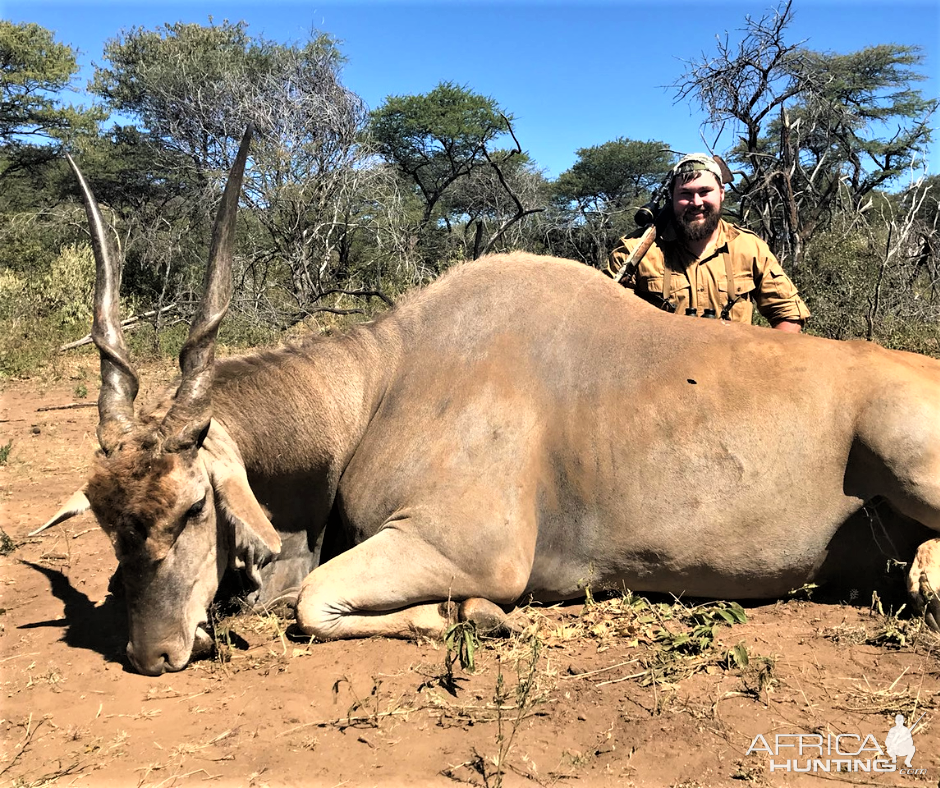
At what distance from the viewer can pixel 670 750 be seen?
262cm

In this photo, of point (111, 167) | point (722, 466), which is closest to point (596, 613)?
point (722, 466)

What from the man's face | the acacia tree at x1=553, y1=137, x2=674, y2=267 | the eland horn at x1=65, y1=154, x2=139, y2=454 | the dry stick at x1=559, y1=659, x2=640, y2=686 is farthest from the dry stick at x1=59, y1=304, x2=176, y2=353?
the acacia tree at x1=553, y1=137, x2=674, y2=267

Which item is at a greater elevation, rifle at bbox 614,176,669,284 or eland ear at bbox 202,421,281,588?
rifle at bbox 614,176,669,284

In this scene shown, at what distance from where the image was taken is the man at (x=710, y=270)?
5.32m

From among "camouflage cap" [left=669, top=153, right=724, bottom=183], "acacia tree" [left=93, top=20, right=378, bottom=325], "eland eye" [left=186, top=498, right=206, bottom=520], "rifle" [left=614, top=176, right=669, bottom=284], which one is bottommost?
"eland eye" [left=186, top=498, right=206, bottom=520]

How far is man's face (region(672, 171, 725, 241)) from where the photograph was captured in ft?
17.1

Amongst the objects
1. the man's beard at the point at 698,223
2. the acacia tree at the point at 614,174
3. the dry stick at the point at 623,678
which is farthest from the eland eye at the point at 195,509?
the acacia tree at the point at 614,174

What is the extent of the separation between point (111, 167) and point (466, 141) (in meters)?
10.2

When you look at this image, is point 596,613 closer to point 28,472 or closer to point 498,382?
A: point 498,382

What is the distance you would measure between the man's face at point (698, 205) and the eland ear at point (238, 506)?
343 cm

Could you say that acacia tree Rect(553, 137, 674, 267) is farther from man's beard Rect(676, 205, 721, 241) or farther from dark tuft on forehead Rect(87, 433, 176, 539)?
dark tuft on forehead Rect(87, 433, 176, 539)

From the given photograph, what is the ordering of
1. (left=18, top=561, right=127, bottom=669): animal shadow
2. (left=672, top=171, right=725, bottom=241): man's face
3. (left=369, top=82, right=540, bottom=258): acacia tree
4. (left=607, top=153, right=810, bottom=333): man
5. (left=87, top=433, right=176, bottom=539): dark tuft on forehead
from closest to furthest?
(left=87, top=433, right=176, bottom=539): dark tuft on forehead, (left=18, top=561, right=127, bottom=669): animal shadow, (left=672, top=171, right=725, bottom=241): man's face, (left=607, top=153, right=810, bottom=333): man, (left=369, top=82, right=540, bottom=258): acacia tree

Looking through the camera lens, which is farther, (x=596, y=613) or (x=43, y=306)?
(x=43, y=306)

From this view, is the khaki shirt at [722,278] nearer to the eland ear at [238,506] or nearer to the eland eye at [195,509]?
the eland ear at [238,506]
